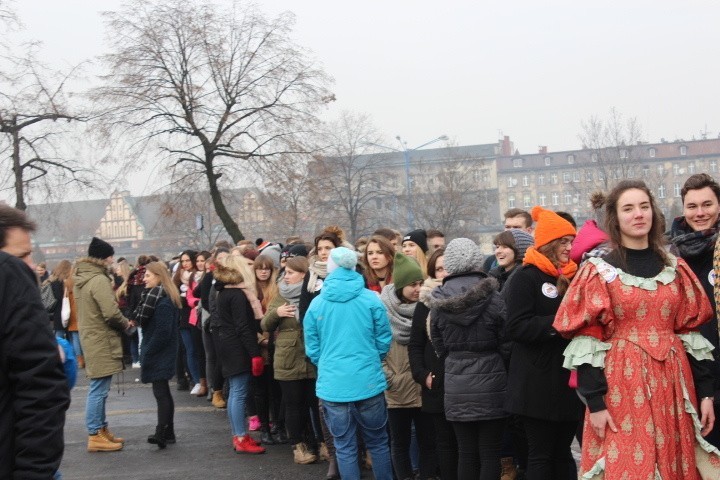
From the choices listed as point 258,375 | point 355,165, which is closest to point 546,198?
point 355,165

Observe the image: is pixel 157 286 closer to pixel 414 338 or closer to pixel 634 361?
pixel 414 338

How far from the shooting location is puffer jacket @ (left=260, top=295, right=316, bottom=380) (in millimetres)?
9273

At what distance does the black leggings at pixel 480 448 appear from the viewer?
6.44 meters

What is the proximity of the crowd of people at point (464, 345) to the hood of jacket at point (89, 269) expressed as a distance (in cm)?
2

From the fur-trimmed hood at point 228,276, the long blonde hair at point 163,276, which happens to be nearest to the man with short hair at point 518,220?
the fur-trimmed hood at point 228,276

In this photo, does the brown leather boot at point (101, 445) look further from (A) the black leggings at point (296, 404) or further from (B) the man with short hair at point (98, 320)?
(A) the black leggings at point (296, 404)

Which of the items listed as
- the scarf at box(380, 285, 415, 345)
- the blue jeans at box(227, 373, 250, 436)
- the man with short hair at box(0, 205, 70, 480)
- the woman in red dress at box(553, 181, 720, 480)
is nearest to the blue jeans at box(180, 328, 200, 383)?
the blue jeans at box(227, 373, 250, 436)

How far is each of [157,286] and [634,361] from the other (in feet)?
21.5

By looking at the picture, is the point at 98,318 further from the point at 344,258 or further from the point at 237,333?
the point at 344,258

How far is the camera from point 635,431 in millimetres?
4781

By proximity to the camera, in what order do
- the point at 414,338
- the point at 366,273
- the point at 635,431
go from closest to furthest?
the point at 635,431
the point at 414,338
the point at 366,273

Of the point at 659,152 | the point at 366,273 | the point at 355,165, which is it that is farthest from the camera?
the point at 659,152

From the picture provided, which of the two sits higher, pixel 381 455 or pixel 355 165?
pixel 355 165

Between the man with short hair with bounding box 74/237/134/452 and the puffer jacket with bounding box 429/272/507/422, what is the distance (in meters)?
4.69
